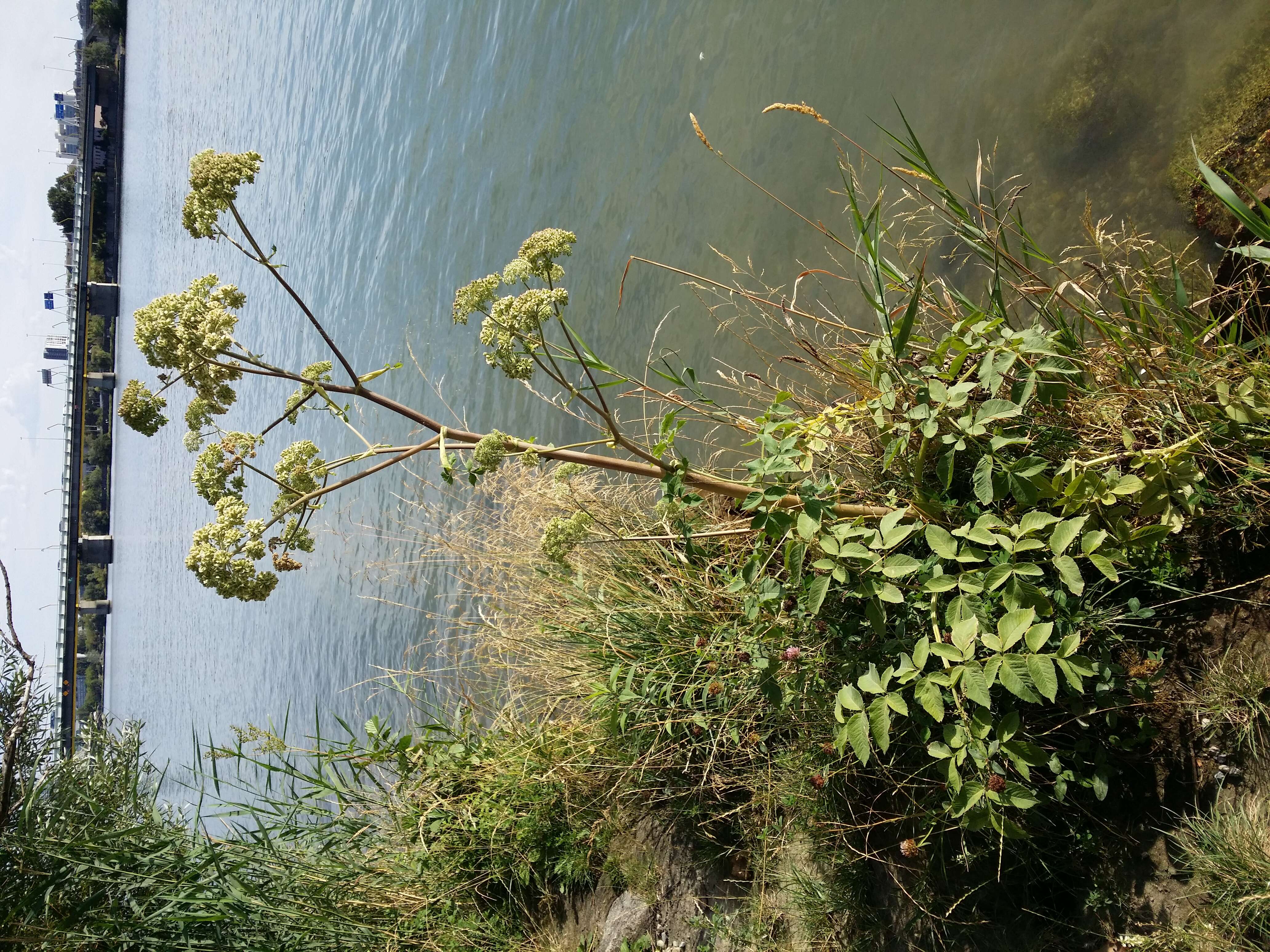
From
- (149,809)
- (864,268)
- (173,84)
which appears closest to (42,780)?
(149,809)

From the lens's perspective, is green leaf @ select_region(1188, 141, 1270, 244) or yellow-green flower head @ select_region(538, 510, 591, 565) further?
yellow-green flower head @ select_region(538, 510, 591, 565)

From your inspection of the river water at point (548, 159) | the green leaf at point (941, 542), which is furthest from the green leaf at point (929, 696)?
the river water at point (548, 159)

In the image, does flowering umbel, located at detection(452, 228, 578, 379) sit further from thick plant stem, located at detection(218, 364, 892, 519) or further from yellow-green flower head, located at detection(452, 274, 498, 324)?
thick plant stem, located at detection(218, 364, 892, 519)

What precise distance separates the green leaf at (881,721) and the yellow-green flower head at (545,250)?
5.02ft

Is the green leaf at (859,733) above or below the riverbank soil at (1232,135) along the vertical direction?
below

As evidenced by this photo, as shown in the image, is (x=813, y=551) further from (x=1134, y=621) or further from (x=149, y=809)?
(x=149, y=809)

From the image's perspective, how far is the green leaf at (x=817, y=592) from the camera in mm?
2389

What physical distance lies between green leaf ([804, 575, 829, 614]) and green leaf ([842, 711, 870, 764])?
31 centimetres

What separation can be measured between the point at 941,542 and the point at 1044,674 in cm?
42

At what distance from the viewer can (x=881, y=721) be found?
229 centimetres

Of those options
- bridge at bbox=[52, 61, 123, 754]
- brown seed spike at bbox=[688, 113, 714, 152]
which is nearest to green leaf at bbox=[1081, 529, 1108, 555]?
brown seed spike at bbox=[688, 113, 714, 152]

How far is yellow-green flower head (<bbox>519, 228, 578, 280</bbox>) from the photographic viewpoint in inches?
99.3

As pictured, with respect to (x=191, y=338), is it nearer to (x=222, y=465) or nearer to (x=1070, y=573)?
(x=222, y=465)

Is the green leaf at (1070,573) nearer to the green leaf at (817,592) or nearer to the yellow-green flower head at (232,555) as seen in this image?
the green leaf at (817,592)
